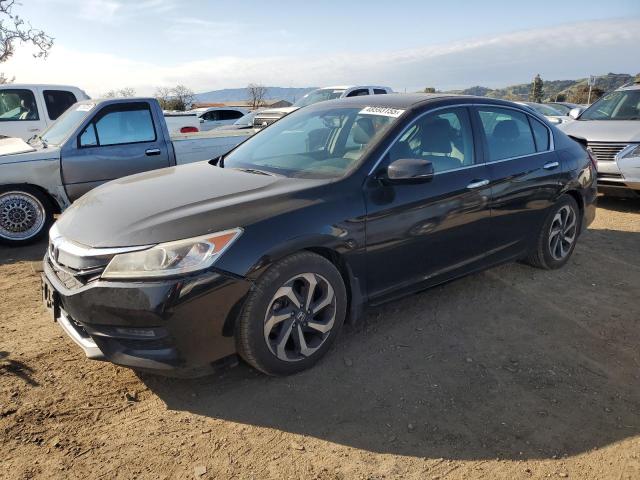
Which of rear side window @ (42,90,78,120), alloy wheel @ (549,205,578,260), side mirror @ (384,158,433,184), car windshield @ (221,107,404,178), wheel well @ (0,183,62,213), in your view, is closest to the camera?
side mirror @ (384,158,433,184)

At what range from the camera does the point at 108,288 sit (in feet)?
8.61

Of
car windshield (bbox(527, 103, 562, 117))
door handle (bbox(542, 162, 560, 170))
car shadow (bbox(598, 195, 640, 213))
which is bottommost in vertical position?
car shadow (bbox(598, 195, 640, 213))

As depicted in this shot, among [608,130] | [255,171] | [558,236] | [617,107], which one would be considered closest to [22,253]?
[255,171]

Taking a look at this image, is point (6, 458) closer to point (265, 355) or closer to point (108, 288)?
point (108, 288)

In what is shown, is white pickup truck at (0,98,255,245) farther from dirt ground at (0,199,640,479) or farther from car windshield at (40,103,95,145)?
dirt ground at (0,199,640,479)

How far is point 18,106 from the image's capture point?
9.60m

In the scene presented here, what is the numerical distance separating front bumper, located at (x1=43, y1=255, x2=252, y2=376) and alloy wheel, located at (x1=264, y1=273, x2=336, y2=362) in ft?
0.90

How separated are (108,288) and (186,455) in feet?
3.05

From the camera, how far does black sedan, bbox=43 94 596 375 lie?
267cm

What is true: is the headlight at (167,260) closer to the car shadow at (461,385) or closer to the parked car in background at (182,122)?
the car shadow at (461,385)

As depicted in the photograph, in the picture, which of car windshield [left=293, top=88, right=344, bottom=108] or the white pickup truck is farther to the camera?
car windshield [left=293, top=88, right=344, bottom=108]

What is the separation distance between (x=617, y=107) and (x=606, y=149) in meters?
1.41

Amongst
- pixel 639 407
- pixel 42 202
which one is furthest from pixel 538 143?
pixel 42 202

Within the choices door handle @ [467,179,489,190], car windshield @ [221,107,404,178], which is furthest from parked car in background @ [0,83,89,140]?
door handle @ [467,179,489,190]
